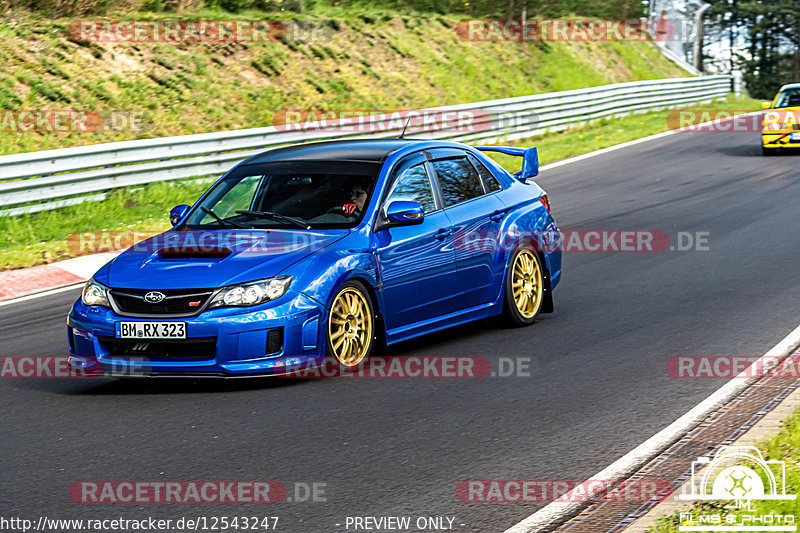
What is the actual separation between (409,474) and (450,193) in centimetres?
367

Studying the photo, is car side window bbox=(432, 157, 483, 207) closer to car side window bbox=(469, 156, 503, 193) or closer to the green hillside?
car side window bbox=(469, 156, 503, 193)

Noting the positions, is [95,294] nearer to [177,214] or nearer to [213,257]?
[213,257]

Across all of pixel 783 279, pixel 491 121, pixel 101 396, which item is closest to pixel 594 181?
pixel 491 121

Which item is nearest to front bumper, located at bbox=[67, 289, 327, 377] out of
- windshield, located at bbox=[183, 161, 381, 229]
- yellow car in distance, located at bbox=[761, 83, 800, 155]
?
windshield, located at bbox=[183, 161, 381, 229]

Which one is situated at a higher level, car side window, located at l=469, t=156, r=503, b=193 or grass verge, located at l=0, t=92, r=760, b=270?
car side window, located at l=469, t=156, r=503, b=193

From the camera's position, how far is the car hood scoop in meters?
6.92

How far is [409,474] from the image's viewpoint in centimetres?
539

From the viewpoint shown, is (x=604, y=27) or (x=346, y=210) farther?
(x=604, y=27)

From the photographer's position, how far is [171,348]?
688 centimetres

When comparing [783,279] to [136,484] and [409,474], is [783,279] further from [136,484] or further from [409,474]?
[136,484]

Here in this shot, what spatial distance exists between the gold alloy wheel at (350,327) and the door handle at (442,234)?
96 cm

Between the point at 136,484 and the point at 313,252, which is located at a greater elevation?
the point at 313,252

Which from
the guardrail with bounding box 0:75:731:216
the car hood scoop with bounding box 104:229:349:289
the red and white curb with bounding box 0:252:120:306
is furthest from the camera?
the guardrail with bounding box 0:75:731:216

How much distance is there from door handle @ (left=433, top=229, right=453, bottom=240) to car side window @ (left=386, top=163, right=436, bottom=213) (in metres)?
0.20
